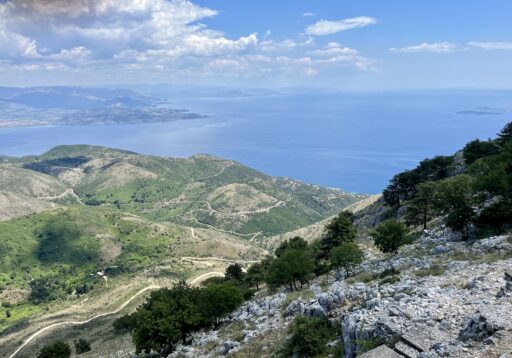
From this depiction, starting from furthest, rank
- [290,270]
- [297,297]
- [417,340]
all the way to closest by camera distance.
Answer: [290,270], [297,297], [417,340]

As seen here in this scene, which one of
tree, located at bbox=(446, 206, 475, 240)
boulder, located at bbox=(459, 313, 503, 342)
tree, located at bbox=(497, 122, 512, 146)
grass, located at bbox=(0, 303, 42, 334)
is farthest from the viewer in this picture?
grass, located at bbox=(0, 303, 42, 334)

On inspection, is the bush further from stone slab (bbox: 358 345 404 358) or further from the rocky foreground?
stone slab (bbox: 358 345 404 358)

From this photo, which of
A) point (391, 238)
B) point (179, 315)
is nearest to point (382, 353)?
point (179, 315)

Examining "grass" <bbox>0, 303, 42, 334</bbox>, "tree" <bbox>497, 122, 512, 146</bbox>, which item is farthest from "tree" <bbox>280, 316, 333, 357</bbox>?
"grass" <bbox>0, 303, 42, 334</bbox>

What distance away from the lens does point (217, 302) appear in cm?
4741

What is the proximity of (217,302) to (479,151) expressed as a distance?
6854 cm

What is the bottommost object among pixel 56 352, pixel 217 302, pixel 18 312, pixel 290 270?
pixel 18 312

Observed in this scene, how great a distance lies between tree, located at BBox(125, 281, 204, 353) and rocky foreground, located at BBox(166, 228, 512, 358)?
7.61ft

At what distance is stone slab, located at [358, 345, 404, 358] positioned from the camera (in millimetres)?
18797

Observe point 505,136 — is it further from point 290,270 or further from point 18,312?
point 18,312

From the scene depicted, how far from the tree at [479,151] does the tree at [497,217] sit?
49.1 m

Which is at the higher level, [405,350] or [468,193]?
[468,193]

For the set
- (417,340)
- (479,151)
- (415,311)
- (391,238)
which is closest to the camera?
(417,340)

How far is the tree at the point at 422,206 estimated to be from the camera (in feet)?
214
